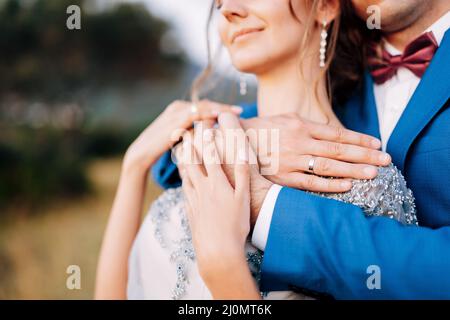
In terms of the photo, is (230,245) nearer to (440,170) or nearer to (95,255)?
(440,170)

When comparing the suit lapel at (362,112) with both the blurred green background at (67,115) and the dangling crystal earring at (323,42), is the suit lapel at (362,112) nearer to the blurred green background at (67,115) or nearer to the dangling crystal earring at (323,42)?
the dangling crystal earring at (323,42)

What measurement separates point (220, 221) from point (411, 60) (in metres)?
0.92

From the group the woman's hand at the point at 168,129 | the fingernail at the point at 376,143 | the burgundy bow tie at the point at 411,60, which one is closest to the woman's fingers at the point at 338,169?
the fingernail at the point at 376,143

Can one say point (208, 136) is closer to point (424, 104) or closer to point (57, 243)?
point (424, 104)

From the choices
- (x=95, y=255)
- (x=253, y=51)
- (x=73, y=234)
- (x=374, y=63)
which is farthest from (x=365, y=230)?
(x=73, y=234)

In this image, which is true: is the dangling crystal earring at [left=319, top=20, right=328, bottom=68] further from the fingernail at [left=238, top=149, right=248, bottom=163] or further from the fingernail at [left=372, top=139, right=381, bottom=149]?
the fingernail at [left=238, top=149, right=248, bottom=163]

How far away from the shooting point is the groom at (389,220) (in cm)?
133

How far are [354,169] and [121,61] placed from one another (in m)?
5.73

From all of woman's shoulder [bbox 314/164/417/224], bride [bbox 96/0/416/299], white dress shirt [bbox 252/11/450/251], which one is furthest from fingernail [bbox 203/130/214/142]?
white dress shirt [bbox 252/11/450/251]

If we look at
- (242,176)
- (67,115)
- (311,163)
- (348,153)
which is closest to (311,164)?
(311,163)

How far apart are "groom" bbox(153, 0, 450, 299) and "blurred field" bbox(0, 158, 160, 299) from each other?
373 cm

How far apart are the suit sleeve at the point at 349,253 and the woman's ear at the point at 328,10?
69 cm
